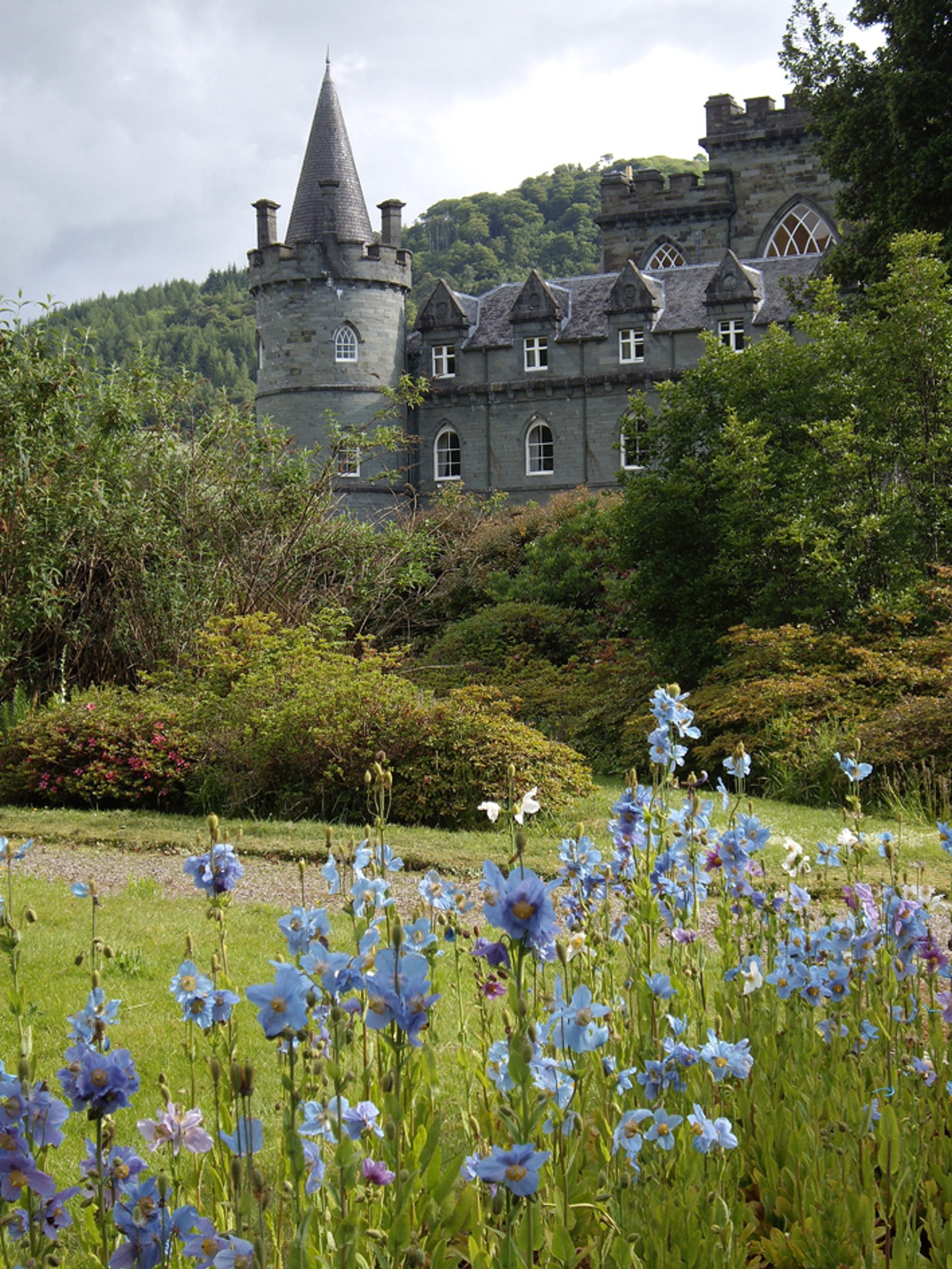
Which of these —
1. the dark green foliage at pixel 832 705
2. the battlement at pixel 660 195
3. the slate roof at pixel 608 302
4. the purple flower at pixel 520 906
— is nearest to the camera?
the purple flower at pixel 520 906

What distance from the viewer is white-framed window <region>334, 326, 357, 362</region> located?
3606cm

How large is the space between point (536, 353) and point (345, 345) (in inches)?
254

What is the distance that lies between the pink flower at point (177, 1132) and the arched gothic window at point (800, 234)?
4081 centimetres

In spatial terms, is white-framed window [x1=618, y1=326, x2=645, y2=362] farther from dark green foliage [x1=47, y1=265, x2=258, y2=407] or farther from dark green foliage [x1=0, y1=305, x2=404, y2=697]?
dark green foliage [x1=47, y1=265, x2=258, y2=407]

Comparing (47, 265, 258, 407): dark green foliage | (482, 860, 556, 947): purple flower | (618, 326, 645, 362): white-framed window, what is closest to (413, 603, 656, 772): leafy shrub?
(482, 860, 556, 947): purple flower

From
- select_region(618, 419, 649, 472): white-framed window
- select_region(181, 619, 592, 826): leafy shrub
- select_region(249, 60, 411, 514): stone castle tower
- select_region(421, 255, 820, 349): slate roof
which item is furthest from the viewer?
select_region(249, 60, 411, 514): stone castle tower

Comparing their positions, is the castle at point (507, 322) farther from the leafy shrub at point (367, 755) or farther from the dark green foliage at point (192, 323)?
the dark green foliage at point (192, 323)

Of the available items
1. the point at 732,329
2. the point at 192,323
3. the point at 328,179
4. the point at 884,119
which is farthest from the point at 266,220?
the point at 192,323

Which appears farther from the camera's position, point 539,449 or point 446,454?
point 446,454

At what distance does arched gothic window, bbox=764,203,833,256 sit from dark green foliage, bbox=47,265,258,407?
32563 millimetres

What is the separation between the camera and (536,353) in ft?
120

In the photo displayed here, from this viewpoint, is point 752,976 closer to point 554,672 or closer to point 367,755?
point 367,755

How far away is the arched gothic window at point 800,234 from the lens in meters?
38.2

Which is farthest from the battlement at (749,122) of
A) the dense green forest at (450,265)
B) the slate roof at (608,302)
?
the dense green forest at (450,265)
